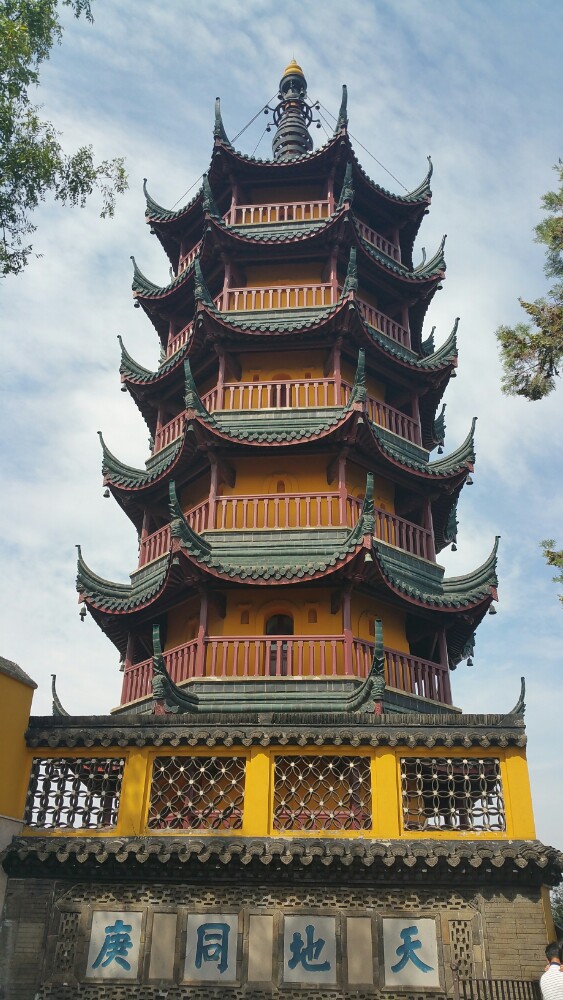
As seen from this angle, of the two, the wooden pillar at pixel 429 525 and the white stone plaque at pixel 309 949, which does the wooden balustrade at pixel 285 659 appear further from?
the white stone plaque at pixel 309 949

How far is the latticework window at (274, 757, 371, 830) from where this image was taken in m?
8.52

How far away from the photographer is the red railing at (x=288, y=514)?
13078 millimetres

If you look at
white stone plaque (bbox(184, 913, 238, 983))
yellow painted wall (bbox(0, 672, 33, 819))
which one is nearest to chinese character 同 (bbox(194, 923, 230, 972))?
white stone plaque (bbox(184, 913, 238, 983))

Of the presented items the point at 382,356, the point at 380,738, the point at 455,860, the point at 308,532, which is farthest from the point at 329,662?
the point at 382,356

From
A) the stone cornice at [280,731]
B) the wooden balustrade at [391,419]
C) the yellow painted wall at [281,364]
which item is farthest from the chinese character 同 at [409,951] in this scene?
the yellow painted wall at [281,364]

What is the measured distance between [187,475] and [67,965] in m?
8.02

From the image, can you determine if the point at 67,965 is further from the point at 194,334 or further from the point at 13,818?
the point at 194,334

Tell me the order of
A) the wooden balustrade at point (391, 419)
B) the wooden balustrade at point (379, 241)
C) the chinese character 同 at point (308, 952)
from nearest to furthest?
1. the chinese character 同 at point (308, 952)
2. the wooden balustrade at point (391, 419)
3. the wooden balustrade at point (379, 241)

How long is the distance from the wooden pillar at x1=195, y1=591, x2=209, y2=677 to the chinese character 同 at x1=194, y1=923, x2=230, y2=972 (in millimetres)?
4069

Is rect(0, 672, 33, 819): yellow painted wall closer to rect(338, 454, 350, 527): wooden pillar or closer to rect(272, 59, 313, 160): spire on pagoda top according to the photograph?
rect(338, 454, 350, 527): wooden pillar

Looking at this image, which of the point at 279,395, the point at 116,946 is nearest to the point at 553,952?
the point at 116,946

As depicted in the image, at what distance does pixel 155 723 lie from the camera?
9.04 m

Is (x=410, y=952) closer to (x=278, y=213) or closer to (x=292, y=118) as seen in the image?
(x=278, y=213)

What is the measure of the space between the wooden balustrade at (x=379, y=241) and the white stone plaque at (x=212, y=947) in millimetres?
12148
